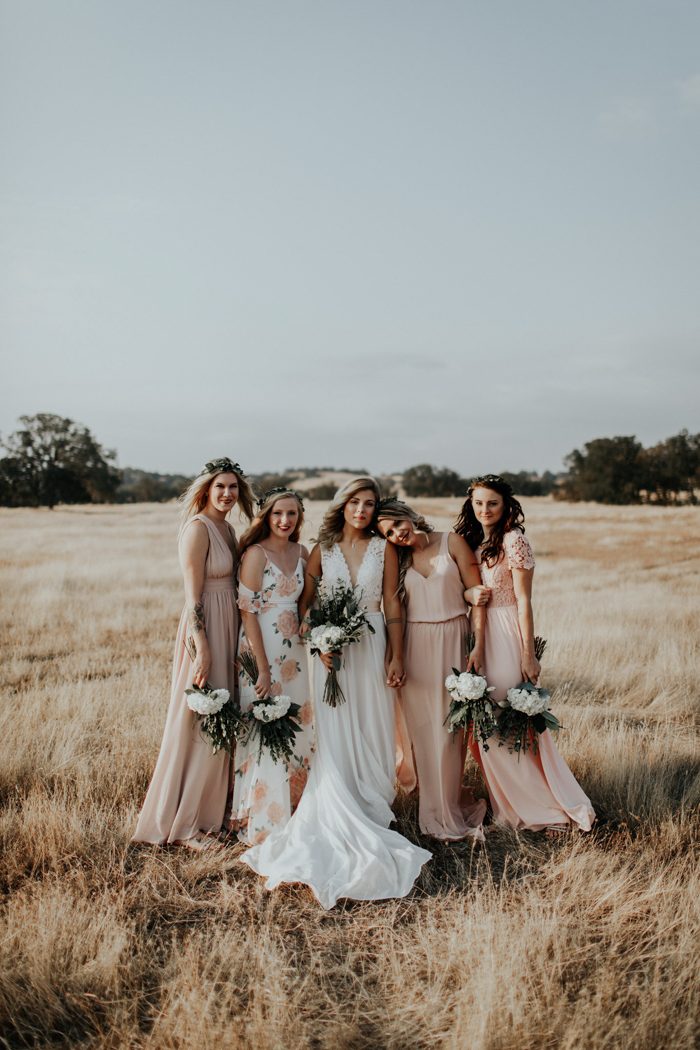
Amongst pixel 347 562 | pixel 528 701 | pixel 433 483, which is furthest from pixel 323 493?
pixel 528 701

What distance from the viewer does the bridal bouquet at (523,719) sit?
184 inches

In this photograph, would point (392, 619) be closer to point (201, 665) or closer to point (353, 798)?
point (353, 798)

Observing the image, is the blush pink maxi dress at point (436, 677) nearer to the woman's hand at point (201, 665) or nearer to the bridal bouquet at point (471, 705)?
the bridal bouquet at point (471, 705)

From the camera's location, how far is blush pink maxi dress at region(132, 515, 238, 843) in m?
4.85

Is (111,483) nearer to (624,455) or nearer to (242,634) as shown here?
(624,455)

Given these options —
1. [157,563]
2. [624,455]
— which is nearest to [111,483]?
[157,563]

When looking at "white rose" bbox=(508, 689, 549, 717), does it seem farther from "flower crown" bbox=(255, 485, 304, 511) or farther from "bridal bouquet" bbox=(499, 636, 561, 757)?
"flower crown" bbox=(255, 485, 304, 511)

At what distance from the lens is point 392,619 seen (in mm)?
5066

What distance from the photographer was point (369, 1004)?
Result: 328cm

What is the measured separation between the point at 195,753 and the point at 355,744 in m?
1.19

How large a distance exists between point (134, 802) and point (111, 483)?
6167cm

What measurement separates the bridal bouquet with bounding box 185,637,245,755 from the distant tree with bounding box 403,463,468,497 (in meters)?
70.4

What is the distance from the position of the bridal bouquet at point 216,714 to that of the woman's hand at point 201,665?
0.04 metres

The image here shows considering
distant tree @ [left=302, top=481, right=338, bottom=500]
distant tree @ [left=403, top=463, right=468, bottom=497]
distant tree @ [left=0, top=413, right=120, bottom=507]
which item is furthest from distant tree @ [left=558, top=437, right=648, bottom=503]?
distant tree @ [left=0, top=413, right=120, bottom=507]
